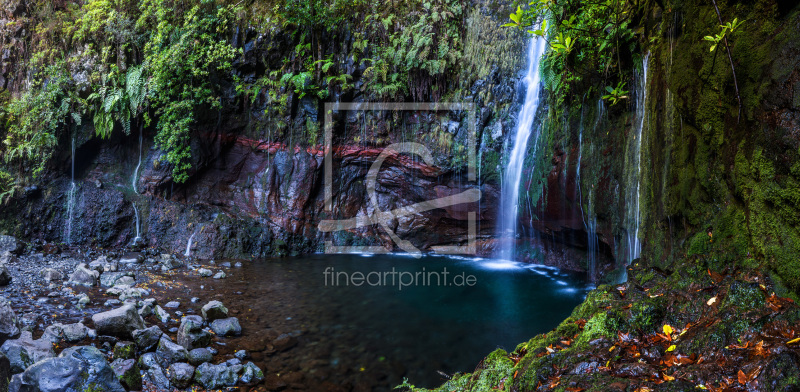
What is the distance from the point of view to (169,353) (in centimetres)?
419

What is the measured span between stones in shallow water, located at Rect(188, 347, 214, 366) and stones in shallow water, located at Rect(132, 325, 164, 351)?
50 cm

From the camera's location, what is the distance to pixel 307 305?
6.77 m

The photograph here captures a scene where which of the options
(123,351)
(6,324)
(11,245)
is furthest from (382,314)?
(11,245)

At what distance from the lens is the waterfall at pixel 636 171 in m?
5.15

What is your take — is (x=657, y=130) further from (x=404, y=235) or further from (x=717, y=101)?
(x=404, y=235)

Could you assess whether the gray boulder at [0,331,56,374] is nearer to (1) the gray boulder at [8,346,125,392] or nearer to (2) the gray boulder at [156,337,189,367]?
(1) the gray boulder at [8,346,125,392]

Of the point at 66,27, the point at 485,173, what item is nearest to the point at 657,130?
the point at 485,173

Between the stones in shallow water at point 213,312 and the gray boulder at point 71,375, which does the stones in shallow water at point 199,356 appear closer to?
the gray boulder at point 71,375

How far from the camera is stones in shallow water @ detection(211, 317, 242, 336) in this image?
520 centimetres

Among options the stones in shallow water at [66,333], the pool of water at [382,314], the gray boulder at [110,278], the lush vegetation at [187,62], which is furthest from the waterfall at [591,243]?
the gray boulder at [110,278]

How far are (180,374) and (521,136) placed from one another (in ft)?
27.9

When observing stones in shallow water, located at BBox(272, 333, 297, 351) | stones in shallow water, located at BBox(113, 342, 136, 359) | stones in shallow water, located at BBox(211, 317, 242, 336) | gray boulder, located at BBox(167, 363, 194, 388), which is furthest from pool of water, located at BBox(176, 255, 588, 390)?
stones in shallow water, located at BBox(113, 342, 136, 359)

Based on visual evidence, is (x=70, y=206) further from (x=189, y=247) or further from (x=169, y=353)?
(x=169, y=353)

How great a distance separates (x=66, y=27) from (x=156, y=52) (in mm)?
3185
